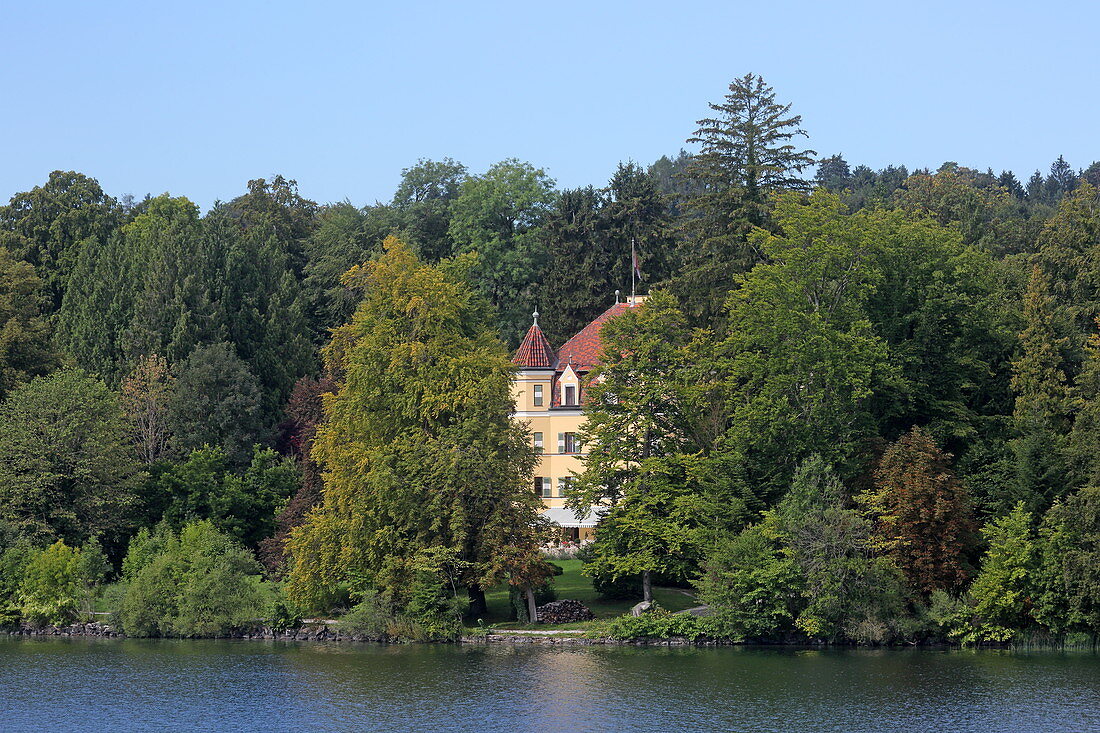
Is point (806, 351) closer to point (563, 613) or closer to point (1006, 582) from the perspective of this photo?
point (1006, 582)

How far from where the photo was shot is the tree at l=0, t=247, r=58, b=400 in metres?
87.8

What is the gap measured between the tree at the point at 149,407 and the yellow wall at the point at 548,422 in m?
22.5

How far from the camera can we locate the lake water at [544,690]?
146 feet

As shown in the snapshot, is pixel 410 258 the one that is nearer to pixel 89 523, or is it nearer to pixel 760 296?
pixel 760 296

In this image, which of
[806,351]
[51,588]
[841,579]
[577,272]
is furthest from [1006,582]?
[577,272]

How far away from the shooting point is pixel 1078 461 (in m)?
58.5

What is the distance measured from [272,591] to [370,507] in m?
7.26

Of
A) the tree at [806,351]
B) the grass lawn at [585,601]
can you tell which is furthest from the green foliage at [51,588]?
the tree at [806,351]

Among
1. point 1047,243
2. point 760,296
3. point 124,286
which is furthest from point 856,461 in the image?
point 124,286

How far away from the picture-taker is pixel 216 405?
296 ft

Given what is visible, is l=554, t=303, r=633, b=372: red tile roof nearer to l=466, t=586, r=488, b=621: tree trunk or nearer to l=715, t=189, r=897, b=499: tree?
l=715, t=189, r=897, b=499: tree

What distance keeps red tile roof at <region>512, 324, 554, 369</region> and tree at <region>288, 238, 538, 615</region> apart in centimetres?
1362

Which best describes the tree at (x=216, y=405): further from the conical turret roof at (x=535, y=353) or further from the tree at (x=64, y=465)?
the conical turret roof at (x=535, y=353)

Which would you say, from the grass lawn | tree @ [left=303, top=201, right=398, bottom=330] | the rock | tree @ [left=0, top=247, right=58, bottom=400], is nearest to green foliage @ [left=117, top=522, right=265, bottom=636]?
the grass lawn
